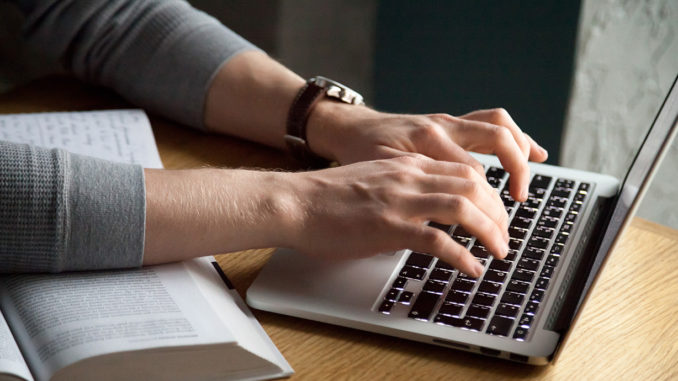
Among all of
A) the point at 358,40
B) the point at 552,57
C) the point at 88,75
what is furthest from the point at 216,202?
the point at 358,40

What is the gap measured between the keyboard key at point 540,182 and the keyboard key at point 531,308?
237 mm

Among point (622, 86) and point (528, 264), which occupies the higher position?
point (528, 264)

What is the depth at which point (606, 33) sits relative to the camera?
188 cm

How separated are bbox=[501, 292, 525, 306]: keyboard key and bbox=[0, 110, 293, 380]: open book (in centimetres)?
20

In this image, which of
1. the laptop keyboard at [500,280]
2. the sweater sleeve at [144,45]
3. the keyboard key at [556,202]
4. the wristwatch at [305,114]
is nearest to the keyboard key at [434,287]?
the laptop keyboard at [500,280]

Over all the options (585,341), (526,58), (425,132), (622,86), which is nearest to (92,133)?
(425,132)

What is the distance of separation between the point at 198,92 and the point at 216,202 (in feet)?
1.13

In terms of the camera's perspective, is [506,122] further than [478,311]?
Yes

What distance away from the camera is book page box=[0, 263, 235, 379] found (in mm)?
542

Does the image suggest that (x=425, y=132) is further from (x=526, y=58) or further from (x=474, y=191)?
(x=526, y=58)

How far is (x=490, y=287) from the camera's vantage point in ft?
2.20

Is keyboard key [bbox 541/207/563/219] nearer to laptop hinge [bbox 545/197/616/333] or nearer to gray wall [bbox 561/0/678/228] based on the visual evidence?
laptop hinge [bbox 545/197/616/333]

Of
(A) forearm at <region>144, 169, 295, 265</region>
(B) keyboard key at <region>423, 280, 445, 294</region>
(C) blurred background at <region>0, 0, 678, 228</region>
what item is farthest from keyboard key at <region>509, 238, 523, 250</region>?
(C) blurred background at <region>0, 0, 678, 228</region>

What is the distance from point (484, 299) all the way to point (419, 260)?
0.09 metres
